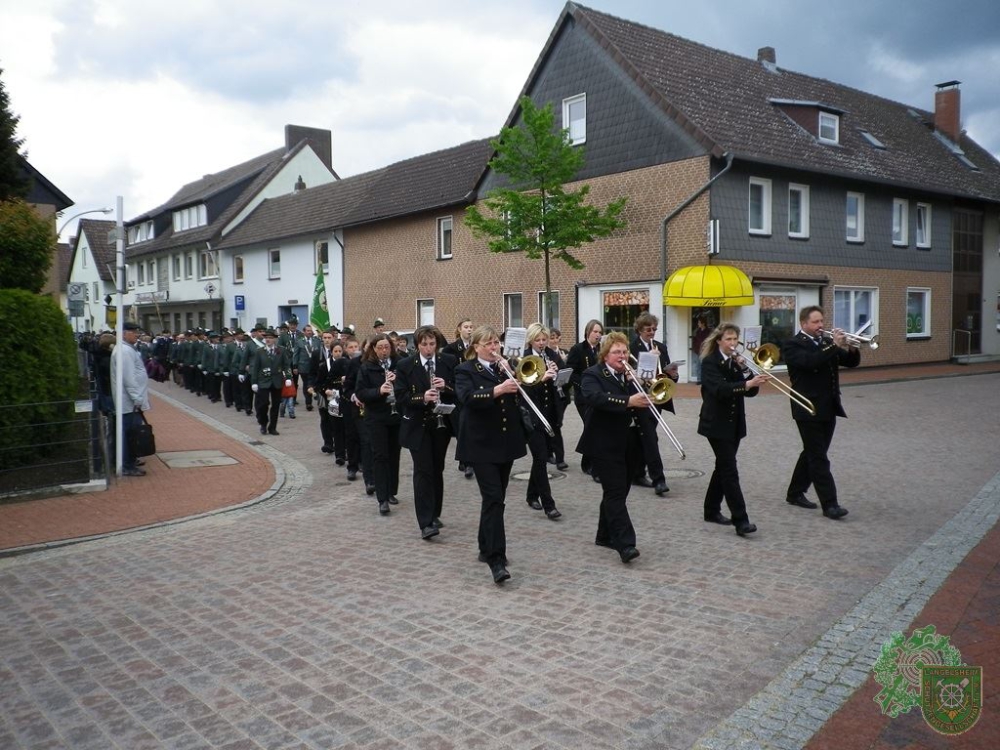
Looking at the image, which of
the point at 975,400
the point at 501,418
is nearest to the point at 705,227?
the point at 975,400

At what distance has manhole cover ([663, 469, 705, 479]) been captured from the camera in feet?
33.8

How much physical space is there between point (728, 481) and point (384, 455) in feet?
11.4

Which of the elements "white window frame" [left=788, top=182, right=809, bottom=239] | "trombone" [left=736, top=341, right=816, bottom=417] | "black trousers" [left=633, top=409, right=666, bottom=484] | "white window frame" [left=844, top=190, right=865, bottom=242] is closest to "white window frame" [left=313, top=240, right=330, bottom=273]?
"white window frame" [left=788, top=182, right=809, bottom=239]

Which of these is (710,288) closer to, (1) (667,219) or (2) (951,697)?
(1) (667,219)

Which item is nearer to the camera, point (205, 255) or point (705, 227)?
point (705, 227)

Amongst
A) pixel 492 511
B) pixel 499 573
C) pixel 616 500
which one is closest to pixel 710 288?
pixel 616 500

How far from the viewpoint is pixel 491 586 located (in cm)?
616

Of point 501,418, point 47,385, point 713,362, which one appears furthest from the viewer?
point 47,385

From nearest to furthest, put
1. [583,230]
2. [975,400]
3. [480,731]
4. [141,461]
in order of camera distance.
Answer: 1. [480,731]
2. [141,461]
3. [975,400]
4. [583,230]

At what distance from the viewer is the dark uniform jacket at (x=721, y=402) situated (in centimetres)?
750

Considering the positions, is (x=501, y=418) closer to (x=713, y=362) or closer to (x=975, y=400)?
(x=713, y=362)

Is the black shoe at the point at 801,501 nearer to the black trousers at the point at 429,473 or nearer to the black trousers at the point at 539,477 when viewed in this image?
the black trousers at the point at 539,477

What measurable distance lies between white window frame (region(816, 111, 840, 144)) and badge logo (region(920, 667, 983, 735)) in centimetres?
2438

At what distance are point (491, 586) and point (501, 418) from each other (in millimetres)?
1269
